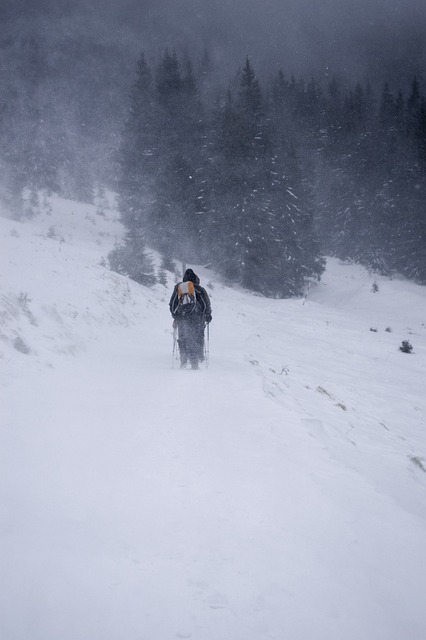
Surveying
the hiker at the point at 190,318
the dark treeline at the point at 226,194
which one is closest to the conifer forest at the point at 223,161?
the dark treeline at the point at 226,194

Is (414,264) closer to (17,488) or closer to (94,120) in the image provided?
(94,120)

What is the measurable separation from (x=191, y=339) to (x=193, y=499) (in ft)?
15.6

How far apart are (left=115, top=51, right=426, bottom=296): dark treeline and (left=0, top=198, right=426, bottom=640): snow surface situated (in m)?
11.5

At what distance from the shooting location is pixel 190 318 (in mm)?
7668

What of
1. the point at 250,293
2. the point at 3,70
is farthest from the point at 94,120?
the point at 250,293

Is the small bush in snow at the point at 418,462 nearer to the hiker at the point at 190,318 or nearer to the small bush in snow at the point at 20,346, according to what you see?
the hiker at the point at 190,318

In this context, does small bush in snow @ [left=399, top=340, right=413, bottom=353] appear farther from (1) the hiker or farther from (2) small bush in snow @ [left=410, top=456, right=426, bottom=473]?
(2) small bush in snow @ [left=410, top=456, right=426, bottom=473]

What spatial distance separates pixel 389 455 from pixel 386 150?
46.9m

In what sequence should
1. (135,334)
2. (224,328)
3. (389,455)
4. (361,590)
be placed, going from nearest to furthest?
(361,590), (389,455), (135,334), (224,328)

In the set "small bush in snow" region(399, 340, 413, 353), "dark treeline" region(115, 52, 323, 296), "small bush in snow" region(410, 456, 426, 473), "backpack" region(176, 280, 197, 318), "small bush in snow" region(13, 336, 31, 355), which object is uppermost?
"dark treeline" region(115, 52, 323, 296)

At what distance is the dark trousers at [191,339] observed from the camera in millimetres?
7488

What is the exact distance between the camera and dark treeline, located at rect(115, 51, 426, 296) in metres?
25.9

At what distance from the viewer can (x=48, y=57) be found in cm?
4631

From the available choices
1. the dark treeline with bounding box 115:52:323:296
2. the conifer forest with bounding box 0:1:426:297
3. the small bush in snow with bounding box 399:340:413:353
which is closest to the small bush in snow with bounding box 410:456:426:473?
the small bush in snow with bounding box 399:340:413:353
